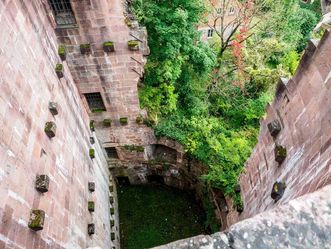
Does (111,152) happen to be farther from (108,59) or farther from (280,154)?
(280,154)

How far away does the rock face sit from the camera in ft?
12.9

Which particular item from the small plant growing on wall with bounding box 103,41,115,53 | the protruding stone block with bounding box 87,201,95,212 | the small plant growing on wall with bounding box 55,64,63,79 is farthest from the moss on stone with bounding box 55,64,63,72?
the protruding stone block with bounding box 87,201,95,212

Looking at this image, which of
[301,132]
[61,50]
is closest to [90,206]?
[61,50]

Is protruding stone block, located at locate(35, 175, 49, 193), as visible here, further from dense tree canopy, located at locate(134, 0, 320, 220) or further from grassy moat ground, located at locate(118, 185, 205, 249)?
grassy moat ground, located at locate(118, 185, 205, 249)

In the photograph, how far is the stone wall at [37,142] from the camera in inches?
288

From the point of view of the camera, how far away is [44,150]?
9312mm

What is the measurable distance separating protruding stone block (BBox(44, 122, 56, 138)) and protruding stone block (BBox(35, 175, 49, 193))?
165cm

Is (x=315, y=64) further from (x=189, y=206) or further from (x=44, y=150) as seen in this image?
(x=189, y=206)

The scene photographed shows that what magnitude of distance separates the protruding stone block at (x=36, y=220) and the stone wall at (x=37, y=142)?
12 centimetres

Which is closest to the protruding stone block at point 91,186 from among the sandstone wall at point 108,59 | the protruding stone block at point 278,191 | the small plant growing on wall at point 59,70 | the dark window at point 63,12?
the sandstone wall at point 108,59

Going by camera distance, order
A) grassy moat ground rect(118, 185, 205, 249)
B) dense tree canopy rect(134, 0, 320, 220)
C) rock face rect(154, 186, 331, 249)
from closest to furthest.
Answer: rock face rect(154, 186, 331, 249)
dense tree canopy rect(134, 0, 320, 220)
grassy moat ground rect(118, 185, 205, 249)

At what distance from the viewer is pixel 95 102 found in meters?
15.6

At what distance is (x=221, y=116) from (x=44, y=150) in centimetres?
1222

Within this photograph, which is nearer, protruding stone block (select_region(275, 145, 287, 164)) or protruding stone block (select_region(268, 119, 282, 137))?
protruding stone block (select_region(275, 145, 287, 164))
